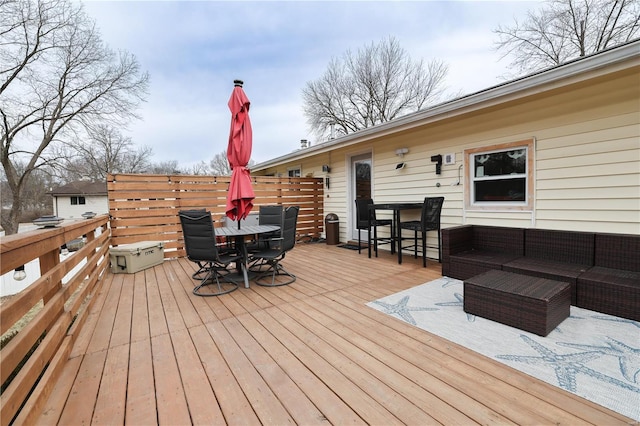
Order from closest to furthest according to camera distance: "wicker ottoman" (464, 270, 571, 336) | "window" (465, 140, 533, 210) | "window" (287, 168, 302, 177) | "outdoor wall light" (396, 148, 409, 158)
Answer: "wicker ottoman" (464, 270, 571, 336), "window" (465, 140, 533, 210), "outdoor wall light" (396, 148, 409, 158), "window" (287, 168, 302, 177)

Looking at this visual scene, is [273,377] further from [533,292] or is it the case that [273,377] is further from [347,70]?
[347,70]

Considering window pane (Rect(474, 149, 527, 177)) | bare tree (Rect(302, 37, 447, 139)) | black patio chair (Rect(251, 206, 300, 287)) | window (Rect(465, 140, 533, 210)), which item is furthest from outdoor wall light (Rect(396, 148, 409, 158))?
bare tree (Rect(302, 37, 447, 139))

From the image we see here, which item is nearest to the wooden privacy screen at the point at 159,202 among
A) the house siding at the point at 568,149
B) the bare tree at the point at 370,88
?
the house siding at the point at 568,149

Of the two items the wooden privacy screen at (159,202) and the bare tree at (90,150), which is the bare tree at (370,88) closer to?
the wooden privacy screen at (159,202)

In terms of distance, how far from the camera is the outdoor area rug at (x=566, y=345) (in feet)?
5.35

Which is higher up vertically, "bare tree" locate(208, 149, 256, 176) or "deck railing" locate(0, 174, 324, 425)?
"bare tree" locate(208, 149, 256, 176)

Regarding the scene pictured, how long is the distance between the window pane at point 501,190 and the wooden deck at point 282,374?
2.62 m

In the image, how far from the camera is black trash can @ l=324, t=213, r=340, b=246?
6.99 meters

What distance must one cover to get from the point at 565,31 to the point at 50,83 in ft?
65.1

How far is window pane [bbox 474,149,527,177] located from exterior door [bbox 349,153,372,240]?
2426 millimetres

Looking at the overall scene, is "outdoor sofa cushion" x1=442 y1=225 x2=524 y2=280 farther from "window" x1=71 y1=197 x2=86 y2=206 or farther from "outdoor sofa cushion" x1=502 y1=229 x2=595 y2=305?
"window" x1=71 y1=197 x2=86 y2=206

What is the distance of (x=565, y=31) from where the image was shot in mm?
9734

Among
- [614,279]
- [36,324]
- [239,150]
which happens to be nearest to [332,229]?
[239,150]

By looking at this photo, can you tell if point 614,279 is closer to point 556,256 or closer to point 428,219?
point 556,256
